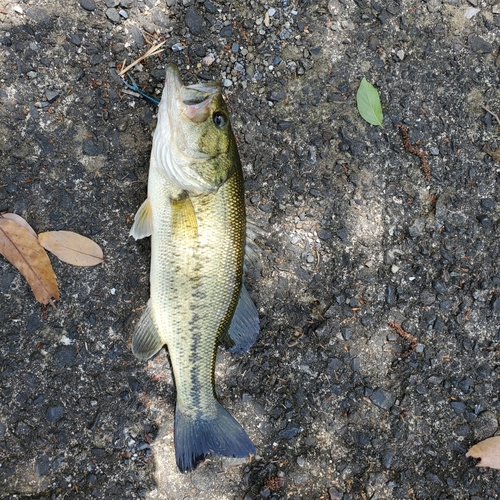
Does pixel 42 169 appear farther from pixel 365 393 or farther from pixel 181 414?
pixel 365 393

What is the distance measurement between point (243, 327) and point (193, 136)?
4.41ft

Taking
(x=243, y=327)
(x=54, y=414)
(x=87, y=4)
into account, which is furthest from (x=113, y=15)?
(x=54, y=414)

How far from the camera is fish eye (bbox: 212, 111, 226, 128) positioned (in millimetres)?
3309

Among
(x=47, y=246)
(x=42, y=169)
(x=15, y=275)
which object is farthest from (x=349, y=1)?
(x=15, y=275)

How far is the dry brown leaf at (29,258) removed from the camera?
3514 mm

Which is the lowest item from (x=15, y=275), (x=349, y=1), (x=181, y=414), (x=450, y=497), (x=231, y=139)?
(x=450, y=497)

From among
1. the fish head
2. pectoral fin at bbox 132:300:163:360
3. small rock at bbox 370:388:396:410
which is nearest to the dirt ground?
small rock at bbox 370:388:396:410

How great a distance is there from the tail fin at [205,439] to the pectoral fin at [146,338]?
438 millimetres

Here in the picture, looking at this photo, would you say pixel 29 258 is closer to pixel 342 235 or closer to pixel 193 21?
pixel 193 21

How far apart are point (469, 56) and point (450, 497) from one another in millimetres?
3417

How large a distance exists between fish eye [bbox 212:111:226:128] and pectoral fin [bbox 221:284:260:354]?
1.08 metres

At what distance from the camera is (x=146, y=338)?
354 cm

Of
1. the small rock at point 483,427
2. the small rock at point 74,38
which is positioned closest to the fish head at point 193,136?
the small rock at point 74,38

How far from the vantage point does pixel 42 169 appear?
3.64m
